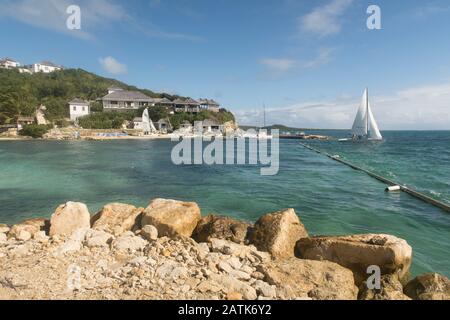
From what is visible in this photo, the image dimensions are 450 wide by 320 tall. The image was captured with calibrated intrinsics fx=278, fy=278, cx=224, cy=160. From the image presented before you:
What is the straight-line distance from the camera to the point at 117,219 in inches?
302

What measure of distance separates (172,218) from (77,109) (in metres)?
74.9

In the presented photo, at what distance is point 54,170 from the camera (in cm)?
2152

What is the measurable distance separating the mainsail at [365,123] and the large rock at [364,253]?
200 feet

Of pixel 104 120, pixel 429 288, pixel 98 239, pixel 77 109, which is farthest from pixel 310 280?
pixel 77 109

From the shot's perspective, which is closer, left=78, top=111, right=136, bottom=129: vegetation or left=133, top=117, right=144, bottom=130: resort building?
left=78, top=111, right=136, bottom=129: vegetation

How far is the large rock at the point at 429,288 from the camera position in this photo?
15.7ft

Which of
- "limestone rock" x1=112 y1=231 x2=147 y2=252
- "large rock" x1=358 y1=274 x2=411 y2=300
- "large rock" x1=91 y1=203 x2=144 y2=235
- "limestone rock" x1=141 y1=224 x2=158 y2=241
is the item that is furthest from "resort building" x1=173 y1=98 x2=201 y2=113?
"large rock" x1=358 y1=274 x2=411 y2=300

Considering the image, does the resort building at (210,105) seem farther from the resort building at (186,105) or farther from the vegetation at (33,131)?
the vegetation at (33,131)

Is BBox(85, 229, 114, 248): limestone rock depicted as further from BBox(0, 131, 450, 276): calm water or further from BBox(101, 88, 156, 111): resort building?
BBox(101, 88, 156, 111): resort building

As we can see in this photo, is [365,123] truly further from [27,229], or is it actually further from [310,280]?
[27,229]

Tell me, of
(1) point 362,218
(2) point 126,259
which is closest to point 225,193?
(1) point 362,218

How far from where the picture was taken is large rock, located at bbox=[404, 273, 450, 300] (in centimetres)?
477

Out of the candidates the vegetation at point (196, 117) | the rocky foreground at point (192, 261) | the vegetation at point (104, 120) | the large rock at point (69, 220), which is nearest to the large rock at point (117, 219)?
the rocky foreground at point (192, 261)

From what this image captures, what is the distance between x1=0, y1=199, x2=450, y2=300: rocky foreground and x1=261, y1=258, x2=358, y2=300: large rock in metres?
0.02
